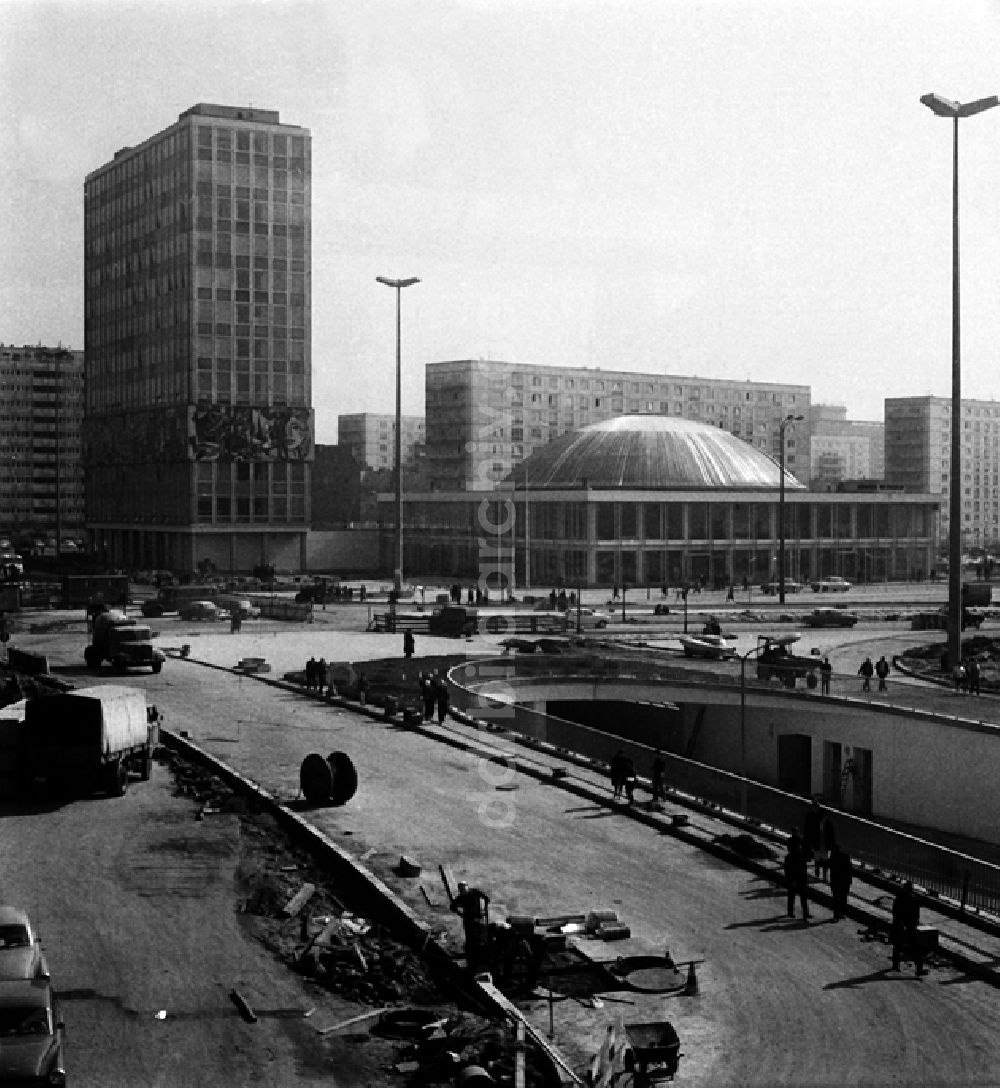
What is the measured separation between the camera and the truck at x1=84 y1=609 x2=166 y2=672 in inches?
2185

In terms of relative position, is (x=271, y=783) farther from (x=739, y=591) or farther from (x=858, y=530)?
(x=858, y=530)

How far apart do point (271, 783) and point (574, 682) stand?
1747 centimetres

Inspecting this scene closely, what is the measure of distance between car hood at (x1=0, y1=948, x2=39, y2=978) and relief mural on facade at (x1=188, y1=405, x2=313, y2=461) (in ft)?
350

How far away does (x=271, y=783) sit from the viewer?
3441 cm

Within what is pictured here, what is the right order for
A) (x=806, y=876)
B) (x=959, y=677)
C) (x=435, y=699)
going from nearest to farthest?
1. (x=806, y=876)
2. (x=435, y=699)
3. (x=959, y=677)

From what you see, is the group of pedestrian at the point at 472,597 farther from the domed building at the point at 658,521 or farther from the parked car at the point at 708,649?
the parked car at the point at 708,649

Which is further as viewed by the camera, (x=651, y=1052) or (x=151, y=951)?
(x=151, y=951)

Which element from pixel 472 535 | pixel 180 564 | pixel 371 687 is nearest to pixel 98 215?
pixel 180 564

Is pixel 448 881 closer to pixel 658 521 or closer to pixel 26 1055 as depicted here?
pixel 26 1055

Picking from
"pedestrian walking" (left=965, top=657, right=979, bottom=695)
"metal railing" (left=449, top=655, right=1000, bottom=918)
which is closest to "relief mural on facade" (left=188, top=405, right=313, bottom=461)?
"metal railing" (left=449, top=655, right=1000, bottom=918)

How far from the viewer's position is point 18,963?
17.6 metres

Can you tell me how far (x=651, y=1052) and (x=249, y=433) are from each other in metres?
110

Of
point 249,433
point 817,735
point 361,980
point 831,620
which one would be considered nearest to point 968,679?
point 817,735

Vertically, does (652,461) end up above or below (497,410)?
below
